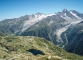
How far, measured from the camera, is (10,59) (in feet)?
609

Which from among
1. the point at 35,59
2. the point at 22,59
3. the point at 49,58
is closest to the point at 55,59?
the point at 49,58

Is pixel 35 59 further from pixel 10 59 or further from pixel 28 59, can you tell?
pixel 10 59

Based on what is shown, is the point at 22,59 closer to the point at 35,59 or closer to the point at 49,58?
the point at 35,59

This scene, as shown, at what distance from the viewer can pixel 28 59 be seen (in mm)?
187000

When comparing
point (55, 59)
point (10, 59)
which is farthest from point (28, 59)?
point (55, 59)

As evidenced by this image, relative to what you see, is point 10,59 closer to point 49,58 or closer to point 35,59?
point 35,59

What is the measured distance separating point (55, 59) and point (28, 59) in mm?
33306

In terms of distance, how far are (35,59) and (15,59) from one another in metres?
24.6

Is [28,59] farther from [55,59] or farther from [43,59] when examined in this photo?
[55,59]

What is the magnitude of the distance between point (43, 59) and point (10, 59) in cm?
4049

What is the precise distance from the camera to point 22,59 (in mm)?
187625

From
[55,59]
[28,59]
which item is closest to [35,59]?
[28,59]

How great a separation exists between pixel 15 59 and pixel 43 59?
34.4 m

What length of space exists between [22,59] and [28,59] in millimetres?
7522
